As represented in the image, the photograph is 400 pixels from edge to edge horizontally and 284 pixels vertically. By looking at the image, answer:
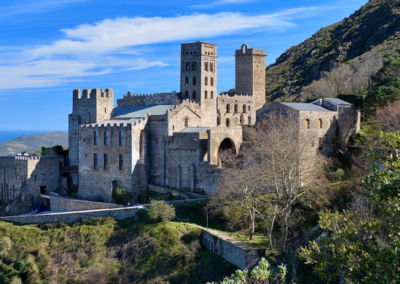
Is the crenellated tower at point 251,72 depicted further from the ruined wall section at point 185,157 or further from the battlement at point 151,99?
the ruined wall section at point 185,157

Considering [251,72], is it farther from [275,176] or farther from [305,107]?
[275,176]

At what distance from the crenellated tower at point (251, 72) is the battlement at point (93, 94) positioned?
23907mm

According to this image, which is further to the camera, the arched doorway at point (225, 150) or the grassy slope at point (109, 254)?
the arched doorway at point (225, 150)

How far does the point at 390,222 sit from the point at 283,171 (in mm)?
14661

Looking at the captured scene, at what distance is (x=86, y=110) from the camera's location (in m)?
52.2

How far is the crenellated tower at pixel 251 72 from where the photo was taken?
69.4 metres

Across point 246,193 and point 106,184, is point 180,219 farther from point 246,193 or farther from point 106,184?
point 106,184

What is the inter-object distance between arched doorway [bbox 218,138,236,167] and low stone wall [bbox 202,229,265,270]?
927 centimetres

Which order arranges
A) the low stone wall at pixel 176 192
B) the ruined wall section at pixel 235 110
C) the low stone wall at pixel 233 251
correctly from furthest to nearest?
the ruined wall section at pixel 235 110 → the low stone wall at pixel 176 192 → the low stone wall at pixel 233 251

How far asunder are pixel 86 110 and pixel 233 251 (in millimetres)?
27880

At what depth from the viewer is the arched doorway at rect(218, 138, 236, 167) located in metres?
43.0

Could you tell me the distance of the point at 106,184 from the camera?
155ft

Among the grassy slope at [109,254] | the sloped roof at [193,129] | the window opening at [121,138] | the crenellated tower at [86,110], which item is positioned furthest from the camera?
the crenellated tower at [86,110]

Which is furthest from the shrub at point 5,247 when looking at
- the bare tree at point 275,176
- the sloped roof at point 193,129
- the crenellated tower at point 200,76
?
the crenellated tower at point 200,76
